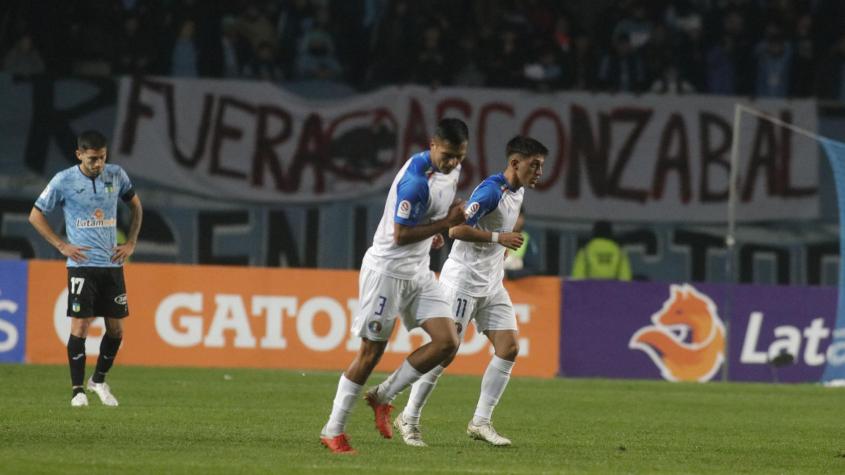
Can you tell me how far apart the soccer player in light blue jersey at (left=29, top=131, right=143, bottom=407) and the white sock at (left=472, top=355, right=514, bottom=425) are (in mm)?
3560

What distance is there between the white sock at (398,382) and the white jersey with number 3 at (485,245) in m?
1.06

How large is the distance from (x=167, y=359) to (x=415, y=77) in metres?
6.26

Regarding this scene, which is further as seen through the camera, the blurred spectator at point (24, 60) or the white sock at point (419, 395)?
the blurred spectator at point (24, 60)

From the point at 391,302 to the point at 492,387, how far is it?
1.49m

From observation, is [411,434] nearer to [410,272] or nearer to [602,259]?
[410,272]

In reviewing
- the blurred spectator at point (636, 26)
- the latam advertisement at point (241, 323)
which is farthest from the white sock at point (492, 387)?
the blurred spectator at point (636, 26)

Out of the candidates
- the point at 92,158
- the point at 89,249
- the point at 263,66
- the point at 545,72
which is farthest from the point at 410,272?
the point at 545,72

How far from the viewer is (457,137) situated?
32.5ft

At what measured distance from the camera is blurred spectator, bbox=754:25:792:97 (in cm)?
2458

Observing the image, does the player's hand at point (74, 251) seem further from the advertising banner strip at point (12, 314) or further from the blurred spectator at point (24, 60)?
the blurred spectator at point (24, 60)

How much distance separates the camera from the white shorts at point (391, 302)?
10117mm

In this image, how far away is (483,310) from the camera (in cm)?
1160

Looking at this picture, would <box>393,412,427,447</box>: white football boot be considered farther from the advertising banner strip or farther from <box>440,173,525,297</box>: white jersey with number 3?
the advertising banner strip

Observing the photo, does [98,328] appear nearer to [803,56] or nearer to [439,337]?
[439,337]
